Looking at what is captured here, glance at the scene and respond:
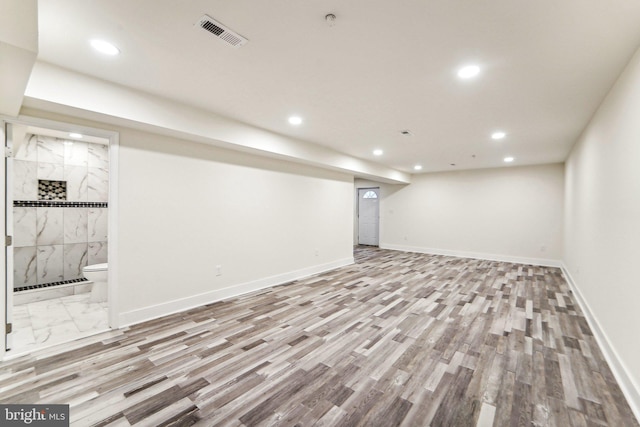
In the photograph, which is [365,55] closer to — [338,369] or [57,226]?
[338,369]

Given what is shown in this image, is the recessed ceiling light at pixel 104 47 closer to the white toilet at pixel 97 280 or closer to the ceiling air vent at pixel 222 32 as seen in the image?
the ceiling air vent at pixel 222 32

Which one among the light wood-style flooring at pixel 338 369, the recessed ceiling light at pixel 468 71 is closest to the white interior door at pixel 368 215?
the light wood-style flooring at pixel 338 369

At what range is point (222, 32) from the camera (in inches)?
73.5

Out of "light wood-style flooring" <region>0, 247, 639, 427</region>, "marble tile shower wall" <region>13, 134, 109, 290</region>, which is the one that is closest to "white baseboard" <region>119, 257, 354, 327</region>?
"light wood-style flooring" <region>0, 247, 639, 427</region>

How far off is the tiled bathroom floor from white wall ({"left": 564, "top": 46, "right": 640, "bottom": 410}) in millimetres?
4807

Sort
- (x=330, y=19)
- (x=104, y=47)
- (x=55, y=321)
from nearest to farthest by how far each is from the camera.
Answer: (x=330, y=19) → (x=104, y=47) → (x=55, y=321)

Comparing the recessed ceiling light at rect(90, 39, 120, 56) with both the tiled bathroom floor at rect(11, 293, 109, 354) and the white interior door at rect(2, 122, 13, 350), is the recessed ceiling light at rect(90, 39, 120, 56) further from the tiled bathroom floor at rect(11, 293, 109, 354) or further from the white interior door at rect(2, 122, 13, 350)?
the tiled bathroom floor at rect(11, 293, 109, 354)

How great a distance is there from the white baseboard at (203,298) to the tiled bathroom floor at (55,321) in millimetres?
276

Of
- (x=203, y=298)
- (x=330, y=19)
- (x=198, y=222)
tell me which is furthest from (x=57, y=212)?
(x=330, y=19)

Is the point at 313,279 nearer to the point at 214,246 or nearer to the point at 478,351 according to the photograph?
the point at 214,246

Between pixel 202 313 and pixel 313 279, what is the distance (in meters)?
2.23

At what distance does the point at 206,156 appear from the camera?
379 centimetres

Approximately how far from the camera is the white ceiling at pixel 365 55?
1655 mm

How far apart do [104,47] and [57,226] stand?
3718 millimetres
